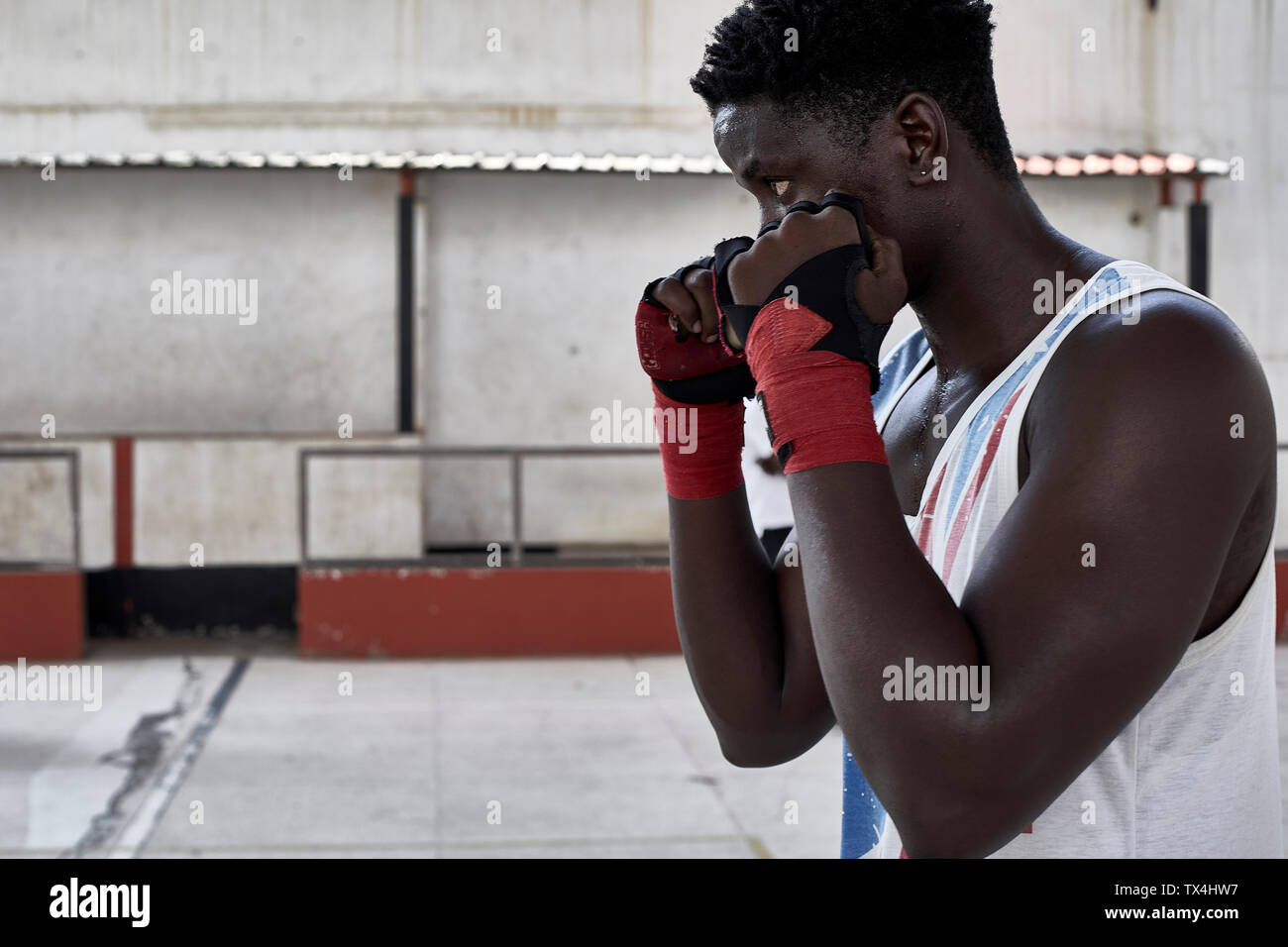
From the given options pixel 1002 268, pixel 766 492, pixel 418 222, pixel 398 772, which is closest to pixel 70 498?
pixel 418 222

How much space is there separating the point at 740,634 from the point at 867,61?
2.09ft

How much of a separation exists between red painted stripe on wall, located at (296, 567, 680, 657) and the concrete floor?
526 mm

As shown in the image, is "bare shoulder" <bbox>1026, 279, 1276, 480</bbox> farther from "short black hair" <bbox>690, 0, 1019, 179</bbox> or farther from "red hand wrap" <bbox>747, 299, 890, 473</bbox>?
"short black hair" <bbox>690, 0, 1019, 179</bbox>

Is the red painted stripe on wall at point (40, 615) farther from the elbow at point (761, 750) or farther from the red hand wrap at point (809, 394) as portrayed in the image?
the red hand wrap at point (809, 394)

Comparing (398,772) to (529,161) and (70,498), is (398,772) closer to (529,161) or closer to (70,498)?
(70,498)

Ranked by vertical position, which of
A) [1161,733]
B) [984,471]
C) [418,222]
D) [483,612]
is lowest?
[483,612]

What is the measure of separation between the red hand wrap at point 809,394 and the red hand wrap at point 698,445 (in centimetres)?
33

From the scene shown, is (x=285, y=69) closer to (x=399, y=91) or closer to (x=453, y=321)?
(x=399, y=91)

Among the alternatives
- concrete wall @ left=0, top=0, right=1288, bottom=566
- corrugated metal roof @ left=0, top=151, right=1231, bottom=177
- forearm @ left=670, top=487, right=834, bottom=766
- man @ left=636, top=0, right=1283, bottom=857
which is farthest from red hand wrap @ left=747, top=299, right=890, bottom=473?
corrugated metal roof @ left=0, top=151, right=1231, bottom=177

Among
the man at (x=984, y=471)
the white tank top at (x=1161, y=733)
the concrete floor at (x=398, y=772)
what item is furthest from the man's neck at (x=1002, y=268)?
the concrete floor at (x=398, y=772)

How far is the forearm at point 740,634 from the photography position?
5.00 feet

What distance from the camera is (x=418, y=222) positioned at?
384 inches

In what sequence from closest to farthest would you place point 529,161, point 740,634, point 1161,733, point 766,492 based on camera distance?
point 1161,733, point 740,634, point 766,492, point 529,161

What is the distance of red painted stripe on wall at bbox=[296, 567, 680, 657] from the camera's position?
854 cm
